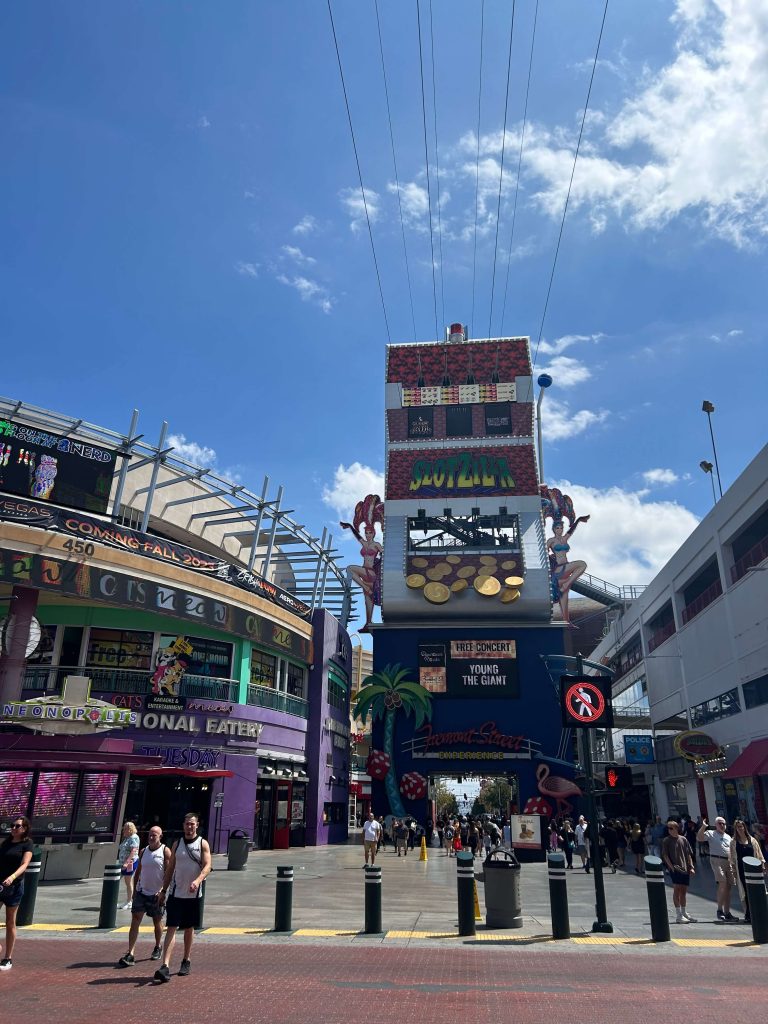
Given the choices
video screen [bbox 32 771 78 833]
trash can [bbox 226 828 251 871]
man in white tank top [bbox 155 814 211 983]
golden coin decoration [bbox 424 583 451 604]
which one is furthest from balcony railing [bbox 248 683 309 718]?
man in white tank top [bbox 155 814 211 983]

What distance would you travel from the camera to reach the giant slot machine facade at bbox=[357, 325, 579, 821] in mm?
41531

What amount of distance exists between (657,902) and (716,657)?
80.5ft

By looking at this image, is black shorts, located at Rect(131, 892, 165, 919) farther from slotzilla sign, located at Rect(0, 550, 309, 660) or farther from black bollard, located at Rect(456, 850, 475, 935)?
slotzilla sign, located at Rect(0, 550, 309, 660)

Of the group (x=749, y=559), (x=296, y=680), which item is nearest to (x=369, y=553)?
(x=296, y=680)

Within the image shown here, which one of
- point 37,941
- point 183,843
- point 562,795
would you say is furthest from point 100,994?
point 562,795

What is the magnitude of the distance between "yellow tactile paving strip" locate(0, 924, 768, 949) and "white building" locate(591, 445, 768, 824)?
1611 centimetres

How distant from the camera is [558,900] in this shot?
11.5 meters

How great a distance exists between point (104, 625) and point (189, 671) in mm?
3820

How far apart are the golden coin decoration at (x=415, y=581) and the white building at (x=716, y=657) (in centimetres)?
1406

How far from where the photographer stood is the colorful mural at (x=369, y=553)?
4612 cm

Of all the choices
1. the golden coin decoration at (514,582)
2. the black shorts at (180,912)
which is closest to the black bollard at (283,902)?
the black shorts at (180,912)

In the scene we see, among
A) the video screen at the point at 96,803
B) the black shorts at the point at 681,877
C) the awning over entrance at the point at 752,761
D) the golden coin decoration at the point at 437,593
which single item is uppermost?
the golden coin decoration at the point at 437,593

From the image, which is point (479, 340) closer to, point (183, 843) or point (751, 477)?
point (751, 477)

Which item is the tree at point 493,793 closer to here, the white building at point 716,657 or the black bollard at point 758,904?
the white building at point 716,657
